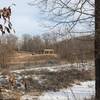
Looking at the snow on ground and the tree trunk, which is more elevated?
the tree trunk

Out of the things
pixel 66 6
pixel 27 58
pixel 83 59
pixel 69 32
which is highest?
pixel 66 6

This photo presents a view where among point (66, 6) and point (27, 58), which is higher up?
point (66, 6)

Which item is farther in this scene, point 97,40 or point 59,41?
point 59,41

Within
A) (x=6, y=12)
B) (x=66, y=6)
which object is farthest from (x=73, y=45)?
(x=6, y=12)

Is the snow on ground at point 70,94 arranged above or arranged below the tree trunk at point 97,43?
below

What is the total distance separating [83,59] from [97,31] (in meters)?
2.74

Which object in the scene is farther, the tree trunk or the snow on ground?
the snow on ground

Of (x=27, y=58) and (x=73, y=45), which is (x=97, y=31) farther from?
(x=27, y=58)

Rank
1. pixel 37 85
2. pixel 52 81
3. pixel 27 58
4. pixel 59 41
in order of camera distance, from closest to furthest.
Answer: pixel 59 41
pixel 37 85
pixel 52 81
pixel 27 58

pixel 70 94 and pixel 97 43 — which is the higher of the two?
pixel 97 43

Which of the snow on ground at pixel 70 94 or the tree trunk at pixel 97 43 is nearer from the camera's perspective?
the tree trunk at pixel 97 43

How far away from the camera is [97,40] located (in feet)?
27.8

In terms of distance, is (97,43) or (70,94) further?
(70,94)

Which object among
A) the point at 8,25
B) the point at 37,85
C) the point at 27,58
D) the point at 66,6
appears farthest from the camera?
the point at 27,58
